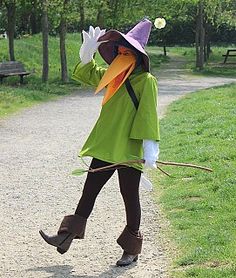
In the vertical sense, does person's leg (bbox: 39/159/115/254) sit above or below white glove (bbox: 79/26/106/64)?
below

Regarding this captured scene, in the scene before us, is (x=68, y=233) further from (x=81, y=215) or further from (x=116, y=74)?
(x=116, y=74)

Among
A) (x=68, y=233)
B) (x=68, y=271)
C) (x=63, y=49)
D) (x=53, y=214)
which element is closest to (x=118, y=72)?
(x=68, y=233)

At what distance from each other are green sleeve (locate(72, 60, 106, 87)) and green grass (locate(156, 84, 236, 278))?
5.09 feet

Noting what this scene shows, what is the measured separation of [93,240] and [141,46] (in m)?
1.81

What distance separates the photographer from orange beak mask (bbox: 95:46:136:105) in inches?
200

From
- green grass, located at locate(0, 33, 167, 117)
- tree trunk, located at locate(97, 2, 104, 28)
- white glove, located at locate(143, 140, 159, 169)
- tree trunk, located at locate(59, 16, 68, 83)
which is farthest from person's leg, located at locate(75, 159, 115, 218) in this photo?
tree trunk, located at locate(97, 2, 104, 28)

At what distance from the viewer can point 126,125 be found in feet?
16.6

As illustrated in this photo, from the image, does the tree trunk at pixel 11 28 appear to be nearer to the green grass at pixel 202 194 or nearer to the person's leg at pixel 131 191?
the green grass at pixel 202 194

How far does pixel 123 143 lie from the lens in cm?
505

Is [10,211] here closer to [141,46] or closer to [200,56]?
[141,46]

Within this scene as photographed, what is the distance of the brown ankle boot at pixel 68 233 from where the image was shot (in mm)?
5188

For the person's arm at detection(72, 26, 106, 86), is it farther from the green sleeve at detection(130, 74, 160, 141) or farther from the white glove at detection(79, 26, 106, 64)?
the green sleeve at detection(130, 74, 160, 141)

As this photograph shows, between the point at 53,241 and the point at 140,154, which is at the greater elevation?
the point at 140,154

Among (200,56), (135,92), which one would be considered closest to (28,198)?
(135,92)
